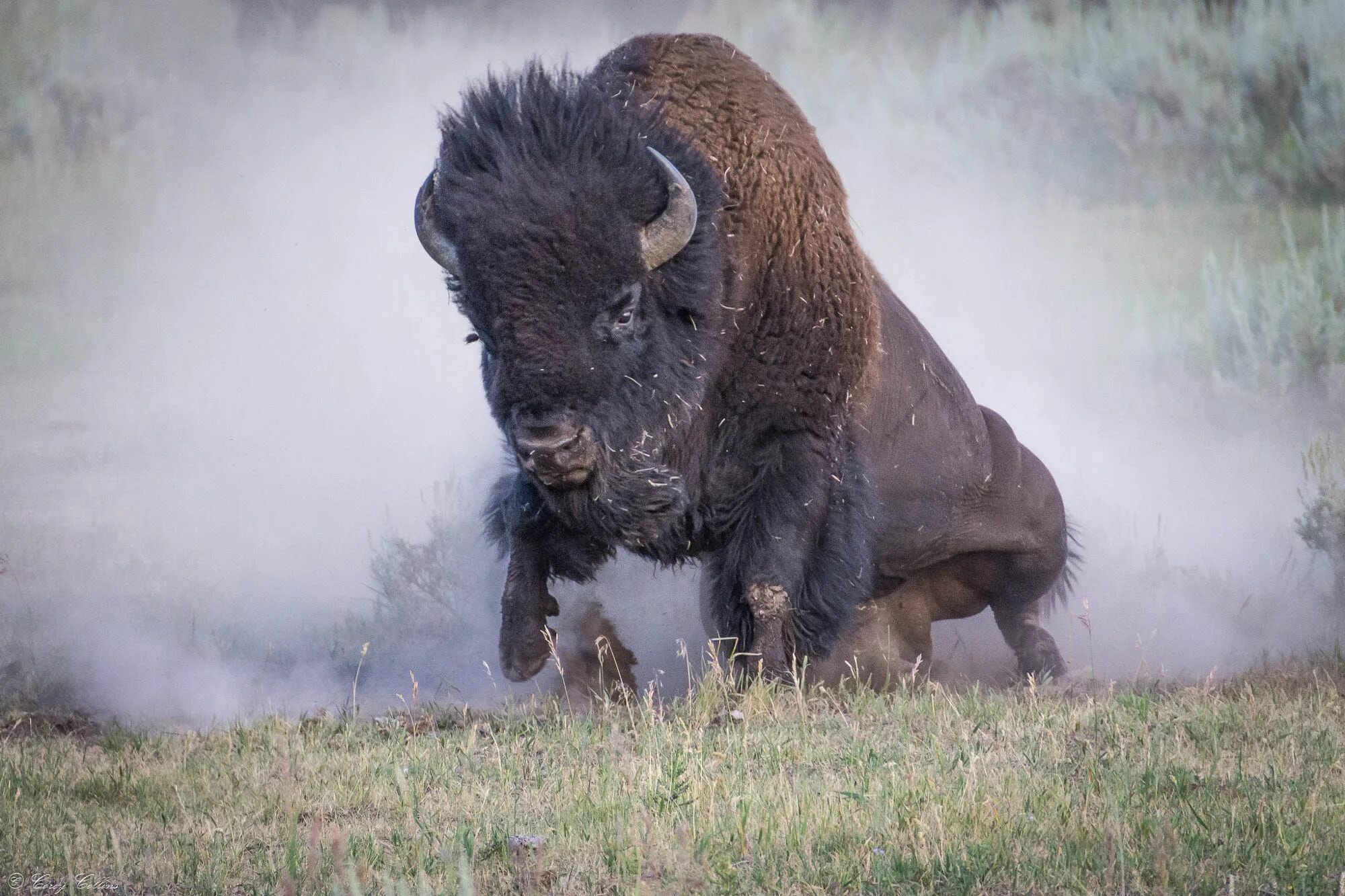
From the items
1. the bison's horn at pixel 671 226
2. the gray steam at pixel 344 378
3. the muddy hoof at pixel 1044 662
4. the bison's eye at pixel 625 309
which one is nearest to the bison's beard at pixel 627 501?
the bison's eye at pixel 625 309

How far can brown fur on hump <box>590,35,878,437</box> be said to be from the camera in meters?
6.09

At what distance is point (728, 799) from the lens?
12.1 feet

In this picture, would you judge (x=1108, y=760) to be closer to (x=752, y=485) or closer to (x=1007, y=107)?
(x=752, y=485)

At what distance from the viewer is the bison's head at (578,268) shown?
5051 mm

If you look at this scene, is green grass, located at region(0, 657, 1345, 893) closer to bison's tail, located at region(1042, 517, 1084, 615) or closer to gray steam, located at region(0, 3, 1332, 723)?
bison's tail, located at region(1042, 517, 1084, 615)

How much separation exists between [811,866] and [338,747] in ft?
7.51

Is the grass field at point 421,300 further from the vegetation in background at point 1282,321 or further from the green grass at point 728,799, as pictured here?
the green grass at point 728,799

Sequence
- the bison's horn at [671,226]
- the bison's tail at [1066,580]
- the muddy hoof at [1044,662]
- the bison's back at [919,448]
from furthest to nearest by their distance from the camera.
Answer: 1. the bison's tail at [1066,580]
2. the muddy hoof at [1044,662]
3. the bison's back at [919,448]
4. the bison's horn at [671,226]

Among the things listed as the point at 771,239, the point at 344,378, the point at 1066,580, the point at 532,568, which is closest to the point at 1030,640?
the point at 1066,580

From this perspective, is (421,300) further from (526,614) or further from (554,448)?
(554,448)

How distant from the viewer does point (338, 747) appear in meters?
4.90

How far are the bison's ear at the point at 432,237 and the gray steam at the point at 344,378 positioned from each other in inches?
156

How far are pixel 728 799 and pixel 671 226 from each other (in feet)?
8.09

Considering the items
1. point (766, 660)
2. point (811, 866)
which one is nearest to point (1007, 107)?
point (766, 660)
